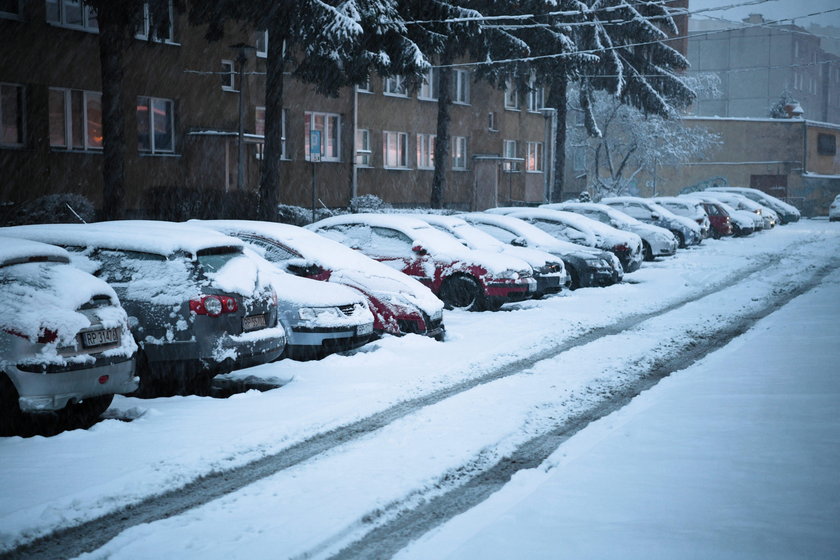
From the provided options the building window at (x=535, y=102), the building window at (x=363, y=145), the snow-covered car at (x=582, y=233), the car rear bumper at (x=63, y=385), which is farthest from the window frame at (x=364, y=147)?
the car rear bumper at (x=63, y=385)

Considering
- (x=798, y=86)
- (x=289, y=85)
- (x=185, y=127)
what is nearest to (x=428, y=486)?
(x=185, y=127)

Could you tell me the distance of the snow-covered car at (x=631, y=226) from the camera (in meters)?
25.2

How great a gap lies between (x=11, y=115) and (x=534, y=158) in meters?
31.5

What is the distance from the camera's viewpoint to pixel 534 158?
50.8 meters

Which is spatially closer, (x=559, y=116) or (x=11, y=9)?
(x=11, y=9)

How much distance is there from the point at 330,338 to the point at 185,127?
19.0 meters

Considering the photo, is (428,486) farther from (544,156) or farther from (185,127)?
(544,156)

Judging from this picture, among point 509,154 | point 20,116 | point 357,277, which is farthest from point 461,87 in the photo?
point 357,277

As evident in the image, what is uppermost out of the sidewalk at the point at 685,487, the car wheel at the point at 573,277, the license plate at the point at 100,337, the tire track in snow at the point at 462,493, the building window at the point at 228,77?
the building window at the point at 228,77

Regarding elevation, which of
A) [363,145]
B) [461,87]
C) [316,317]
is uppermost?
[461,87]

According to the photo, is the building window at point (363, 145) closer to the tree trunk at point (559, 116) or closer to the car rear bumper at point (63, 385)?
the tree trunk at point (559, 116)

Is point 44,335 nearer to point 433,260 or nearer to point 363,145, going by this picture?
point 433,260

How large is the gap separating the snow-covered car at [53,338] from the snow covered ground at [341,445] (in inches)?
14.5

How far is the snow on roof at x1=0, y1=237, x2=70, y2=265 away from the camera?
25.2ft
